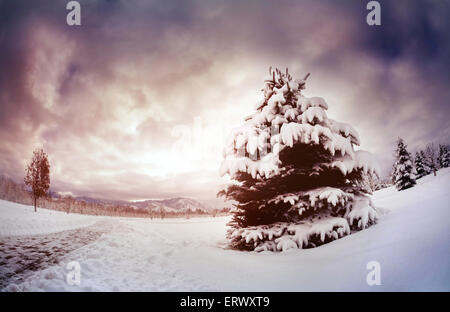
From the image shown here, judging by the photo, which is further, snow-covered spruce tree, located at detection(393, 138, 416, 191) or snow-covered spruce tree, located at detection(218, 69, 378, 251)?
snow-covered spruce tree, located at detection(393, 138, 416, 191)

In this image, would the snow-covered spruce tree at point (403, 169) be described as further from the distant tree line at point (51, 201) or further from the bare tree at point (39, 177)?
the bare tree at point (39, 177)

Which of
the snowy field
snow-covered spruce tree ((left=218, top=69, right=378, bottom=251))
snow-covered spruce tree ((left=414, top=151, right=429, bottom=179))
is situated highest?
snow-covered spruce tree ((left=414, top=151, right=429, bottom=179))

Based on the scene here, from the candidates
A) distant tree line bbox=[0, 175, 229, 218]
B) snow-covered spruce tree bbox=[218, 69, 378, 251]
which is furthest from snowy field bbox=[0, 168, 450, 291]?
distant tree line bbox=[0, 175, 229, 218]

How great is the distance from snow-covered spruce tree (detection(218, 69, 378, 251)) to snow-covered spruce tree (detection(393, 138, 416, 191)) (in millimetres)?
25170

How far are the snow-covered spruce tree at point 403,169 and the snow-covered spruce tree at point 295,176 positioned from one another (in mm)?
25170

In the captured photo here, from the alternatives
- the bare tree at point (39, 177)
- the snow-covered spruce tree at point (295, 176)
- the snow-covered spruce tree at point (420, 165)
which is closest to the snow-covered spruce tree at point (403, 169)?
the snow-covered spruce tree at point (420, 165)

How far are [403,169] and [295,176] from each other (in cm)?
2688

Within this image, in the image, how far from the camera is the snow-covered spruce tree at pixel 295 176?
5617 mm

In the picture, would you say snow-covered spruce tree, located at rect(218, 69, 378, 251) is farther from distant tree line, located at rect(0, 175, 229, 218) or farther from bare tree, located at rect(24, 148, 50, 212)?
bare tree, located at rect(24, 148, 50, 212)

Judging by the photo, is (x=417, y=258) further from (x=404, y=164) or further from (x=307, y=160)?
(x=404, y=164)

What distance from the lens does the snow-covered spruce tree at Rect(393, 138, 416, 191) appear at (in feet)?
82.5

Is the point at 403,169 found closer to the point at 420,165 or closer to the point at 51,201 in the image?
the point at 420,165

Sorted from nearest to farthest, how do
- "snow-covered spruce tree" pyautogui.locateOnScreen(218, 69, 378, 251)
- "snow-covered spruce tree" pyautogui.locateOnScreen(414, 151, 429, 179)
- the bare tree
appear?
"snow-covered spruce tree" pyautogui.locateOnScreen(218, 69, 378, 251)
the bare tree
"snow-covered spruce tree" pyautogui.locateOnScreen(414, 151, 429, 179)

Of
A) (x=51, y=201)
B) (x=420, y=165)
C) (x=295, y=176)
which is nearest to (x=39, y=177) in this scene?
(x=51, y=201)
